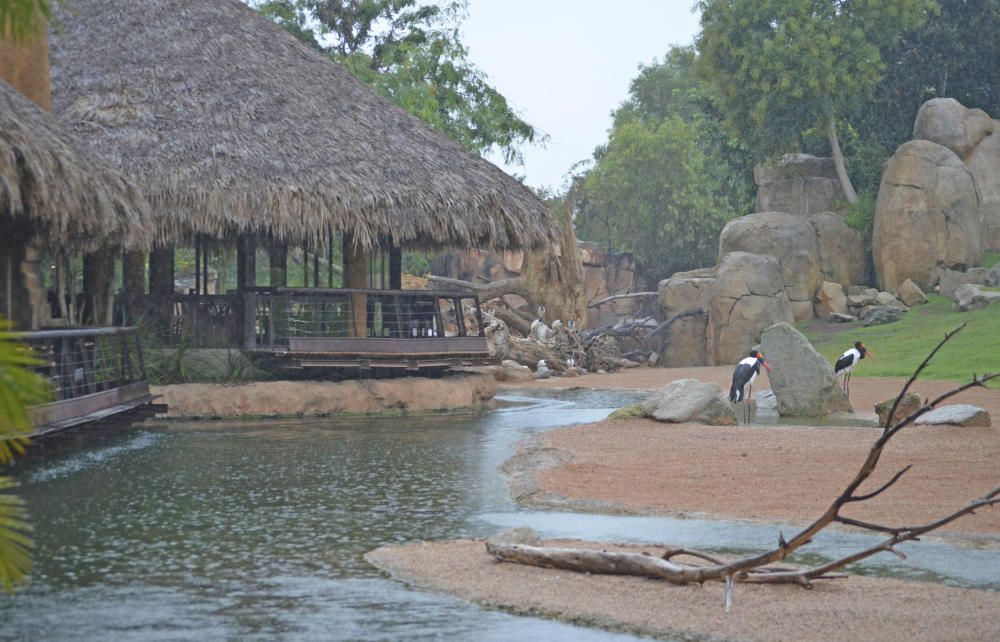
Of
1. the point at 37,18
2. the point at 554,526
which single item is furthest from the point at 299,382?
the point at 37,18

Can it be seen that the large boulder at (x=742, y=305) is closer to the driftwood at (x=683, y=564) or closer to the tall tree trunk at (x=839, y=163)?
the tall tree trunk at (x=839, y=163)

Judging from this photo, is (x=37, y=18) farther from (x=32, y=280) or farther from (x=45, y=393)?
(x=32, y=280)

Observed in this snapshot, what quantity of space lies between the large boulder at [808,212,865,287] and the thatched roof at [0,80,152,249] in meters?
23.3

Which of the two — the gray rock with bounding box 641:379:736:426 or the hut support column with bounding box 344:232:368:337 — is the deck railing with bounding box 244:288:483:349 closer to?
the hut support column with bounding box 344:232:368:337

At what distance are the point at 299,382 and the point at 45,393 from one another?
15671mm

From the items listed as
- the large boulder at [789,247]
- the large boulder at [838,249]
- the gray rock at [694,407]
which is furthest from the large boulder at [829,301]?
the gray rock at [694,407]

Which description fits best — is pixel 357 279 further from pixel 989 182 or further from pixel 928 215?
pixel 989 182

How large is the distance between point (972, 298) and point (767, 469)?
1830 centimetres

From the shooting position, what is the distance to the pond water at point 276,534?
6.07m

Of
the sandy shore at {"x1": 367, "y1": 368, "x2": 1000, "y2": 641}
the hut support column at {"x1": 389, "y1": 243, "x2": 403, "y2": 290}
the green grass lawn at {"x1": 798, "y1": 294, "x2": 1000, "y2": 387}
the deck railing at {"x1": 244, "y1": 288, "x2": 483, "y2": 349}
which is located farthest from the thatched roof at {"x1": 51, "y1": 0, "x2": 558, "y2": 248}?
the green grass lawn at {"x1": 798, "y1": 294, "x2": 1000, "y2": 387}

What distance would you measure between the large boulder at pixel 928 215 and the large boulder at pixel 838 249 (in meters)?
1.92

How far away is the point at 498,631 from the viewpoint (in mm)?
5875

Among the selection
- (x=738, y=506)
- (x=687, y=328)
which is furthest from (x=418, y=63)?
(x=738, y=506)

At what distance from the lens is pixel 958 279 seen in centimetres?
3023
